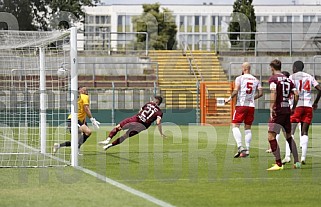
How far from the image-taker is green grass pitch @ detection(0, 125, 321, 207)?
10773 mm

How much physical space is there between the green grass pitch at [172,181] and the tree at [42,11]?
37167 millimetres

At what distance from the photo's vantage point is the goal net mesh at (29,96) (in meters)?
17.7

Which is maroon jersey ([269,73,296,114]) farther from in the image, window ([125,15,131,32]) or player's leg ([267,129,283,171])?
window ([125,15,131,32])

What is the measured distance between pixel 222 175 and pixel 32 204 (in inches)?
179

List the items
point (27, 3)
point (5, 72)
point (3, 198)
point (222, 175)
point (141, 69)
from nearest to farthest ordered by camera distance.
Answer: point (3, 198) < point (222, 175) < point (5, 72) < point (141, 69) < point (27, 3)

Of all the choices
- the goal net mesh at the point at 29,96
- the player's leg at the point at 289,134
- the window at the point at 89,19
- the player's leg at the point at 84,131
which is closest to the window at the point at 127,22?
the window at the point at 89,19

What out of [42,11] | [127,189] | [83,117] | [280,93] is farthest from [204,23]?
[127,189]

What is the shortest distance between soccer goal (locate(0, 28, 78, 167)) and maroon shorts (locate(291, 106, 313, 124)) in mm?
4716

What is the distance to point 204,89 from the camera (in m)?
42.2

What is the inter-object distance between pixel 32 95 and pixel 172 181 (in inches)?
859

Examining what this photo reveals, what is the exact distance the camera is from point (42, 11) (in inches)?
2291

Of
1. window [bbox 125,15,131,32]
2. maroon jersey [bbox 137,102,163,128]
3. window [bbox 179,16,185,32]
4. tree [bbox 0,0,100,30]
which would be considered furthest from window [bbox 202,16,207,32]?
maroon jersey [bbox 137,102,163,128]

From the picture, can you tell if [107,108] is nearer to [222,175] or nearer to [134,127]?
[134,127]

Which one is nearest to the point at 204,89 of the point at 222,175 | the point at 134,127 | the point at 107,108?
the point at 107,108
